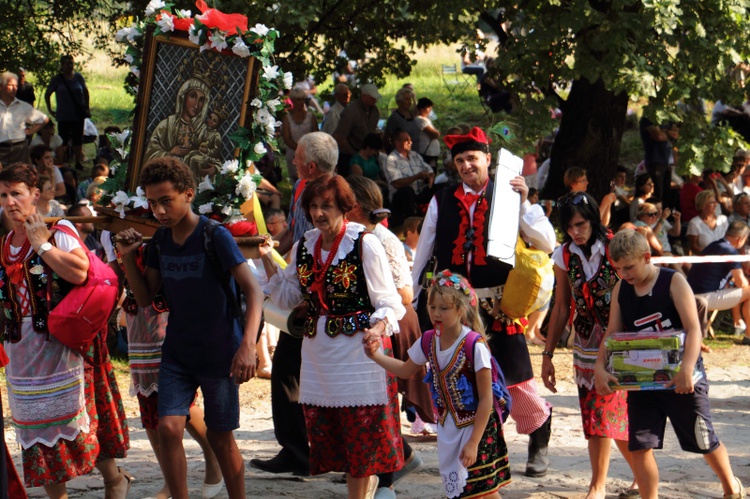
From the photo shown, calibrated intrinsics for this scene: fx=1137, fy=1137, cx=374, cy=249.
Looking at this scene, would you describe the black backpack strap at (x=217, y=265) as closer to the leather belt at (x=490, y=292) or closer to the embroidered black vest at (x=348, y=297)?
the embroidered black vest at (x=348, y=297)

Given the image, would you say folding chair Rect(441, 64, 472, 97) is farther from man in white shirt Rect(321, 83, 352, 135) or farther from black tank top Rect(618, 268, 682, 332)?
black tank top Rect(618, 268, 682, 332)

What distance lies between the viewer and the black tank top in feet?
19.2

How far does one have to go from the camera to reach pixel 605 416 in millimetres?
6414

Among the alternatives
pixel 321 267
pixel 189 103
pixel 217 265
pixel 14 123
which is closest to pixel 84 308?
pixel 217 265

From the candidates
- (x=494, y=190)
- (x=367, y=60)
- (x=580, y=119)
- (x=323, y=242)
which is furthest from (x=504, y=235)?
(x=367, y=60)

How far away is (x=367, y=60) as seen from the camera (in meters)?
16.0

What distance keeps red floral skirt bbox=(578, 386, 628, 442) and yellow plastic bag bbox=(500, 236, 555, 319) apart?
2.02ft

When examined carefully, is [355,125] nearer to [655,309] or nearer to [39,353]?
[655,309]

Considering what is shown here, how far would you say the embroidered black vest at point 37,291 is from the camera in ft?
18.7

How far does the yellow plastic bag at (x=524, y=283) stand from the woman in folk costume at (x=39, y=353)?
2414mm

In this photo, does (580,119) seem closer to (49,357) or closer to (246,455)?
(246,455)

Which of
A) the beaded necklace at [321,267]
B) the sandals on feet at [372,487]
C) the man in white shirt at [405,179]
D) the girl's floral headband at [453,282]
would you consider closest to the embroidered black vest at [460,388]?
the girl's floral headband at [453,282]

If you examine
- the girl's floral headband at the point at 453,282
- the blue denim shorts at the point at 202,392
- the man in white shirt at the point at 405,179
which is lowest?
the blue denim shorts at the point at 202,392

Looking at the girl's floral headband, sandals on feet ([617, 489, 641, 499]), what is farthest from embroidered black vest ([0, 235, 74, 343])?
sandals on feet ([617, 489, 641, 499])
